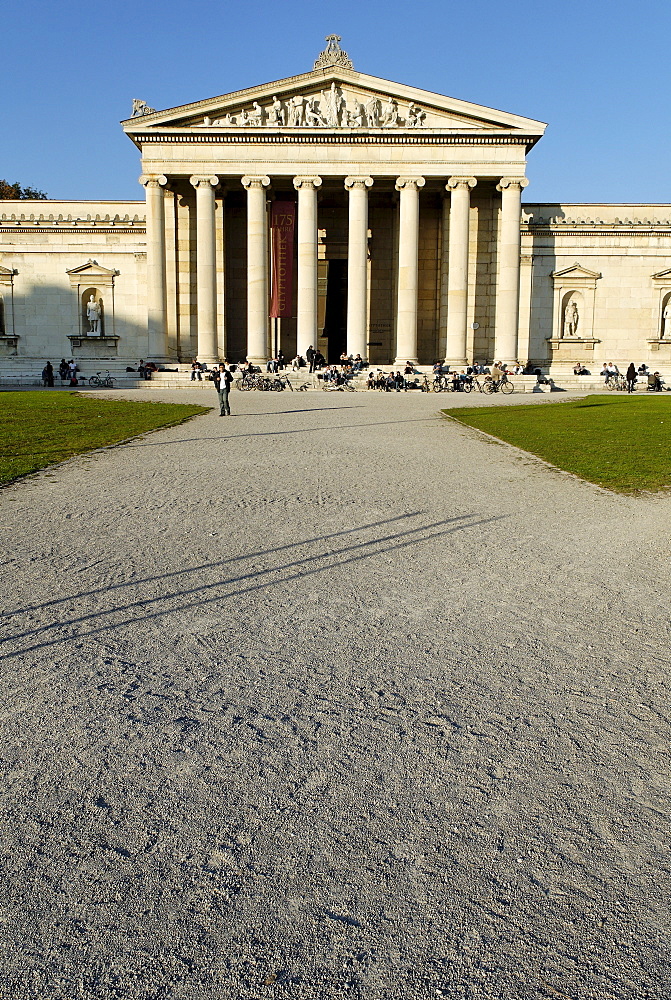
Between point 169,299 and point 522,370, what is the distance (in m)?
21.2

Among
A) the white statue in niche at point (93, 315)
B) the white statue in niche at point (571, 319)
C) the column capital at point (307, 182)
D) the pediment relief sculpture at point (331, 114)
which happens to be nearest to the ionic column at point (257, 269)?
the column capital at point (307, 182)

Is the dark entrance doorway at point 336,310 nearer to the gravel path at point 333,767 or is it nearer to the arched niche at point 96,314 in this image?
the arched niche at point 96,314

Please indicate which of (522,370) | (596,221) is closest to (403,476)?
(522,370)

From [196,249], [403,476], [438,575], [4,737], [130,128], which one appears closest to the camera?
[4,737]

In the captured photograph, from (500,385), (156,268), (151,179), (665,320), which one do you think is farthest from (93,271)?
(665,320)

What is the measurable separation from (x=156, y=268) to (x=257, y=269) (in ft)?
19.1

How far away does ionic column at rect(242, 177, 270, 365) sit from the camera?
151 feet

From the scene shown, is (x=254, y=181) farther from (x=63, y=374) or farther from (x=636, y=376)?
(x=636, y=376)

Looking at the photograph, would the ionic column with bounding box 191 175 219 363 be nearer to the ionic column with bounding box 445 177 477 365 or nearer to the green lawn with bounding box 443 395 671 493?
the ionic column with bounding box 445 177 477 365

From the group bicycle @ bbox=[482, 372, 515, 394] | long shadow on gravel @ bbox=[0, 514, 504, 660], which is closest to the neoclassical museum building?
bicycle @ bbox=[482, 372, 515, 394]

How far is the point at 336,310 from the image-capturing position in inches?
2072

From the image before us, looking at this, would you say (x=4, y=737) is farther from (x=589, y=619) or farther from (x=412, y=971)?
(x=589, y=619)

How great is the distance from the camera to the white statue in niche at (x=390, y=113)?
45469 mm

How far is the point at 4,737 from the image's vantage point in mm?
3959
